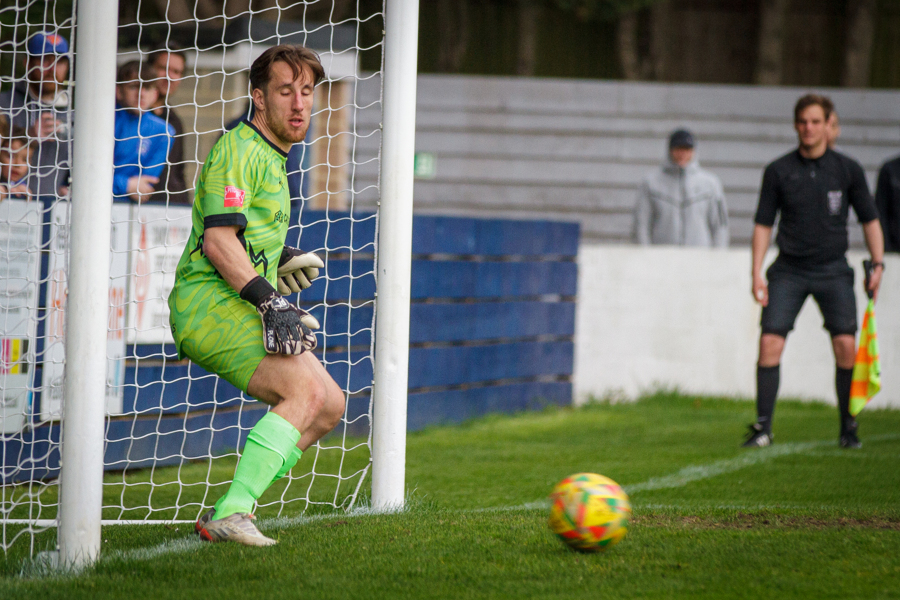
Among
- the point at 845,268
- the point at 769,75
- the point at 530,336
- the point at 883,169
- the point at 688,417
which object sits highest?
the point at 769,75

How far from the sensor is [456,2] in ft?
63.8

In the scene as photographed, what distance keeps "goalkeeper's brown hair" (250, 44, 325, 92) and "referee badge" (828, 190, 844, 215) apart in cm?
→ 436

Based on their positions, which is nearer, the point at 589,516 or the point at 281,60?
the point at 589,516

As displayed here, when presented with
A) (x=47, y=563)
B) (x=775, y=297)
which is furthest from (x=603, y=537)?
(x=775, y=297)

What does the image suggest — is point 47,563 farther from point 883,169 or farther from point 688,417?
point 883,169

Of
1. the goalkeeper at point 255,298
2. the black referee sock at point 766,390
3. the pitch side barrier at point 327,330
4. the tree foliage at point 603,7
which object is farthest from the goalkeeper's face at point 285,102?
the tree foliage at point 603,7

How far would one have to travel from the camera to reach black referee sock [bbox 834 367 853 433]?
7.44 metres

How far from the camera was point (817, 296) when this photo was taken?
735cm

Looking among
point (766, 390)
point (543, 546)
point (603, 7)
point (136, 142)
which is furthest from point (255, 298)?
point (603, 7)

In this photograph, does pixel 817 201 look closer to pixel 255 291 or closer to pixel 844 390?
pixel 844 390

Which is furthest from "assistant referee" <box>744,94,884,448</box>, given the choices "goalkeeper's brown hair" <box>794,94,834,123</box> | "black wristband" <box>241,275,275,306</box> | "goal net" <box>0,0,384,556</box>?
"black wristband" <box>241,275,275,306</box>

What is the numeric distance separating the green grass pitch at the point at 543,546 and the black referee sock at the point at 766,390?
58 centimetres

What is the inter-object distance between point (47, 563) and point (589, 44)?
1718 centimetres

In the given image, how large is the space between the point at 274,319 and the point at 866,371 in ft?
16.2
